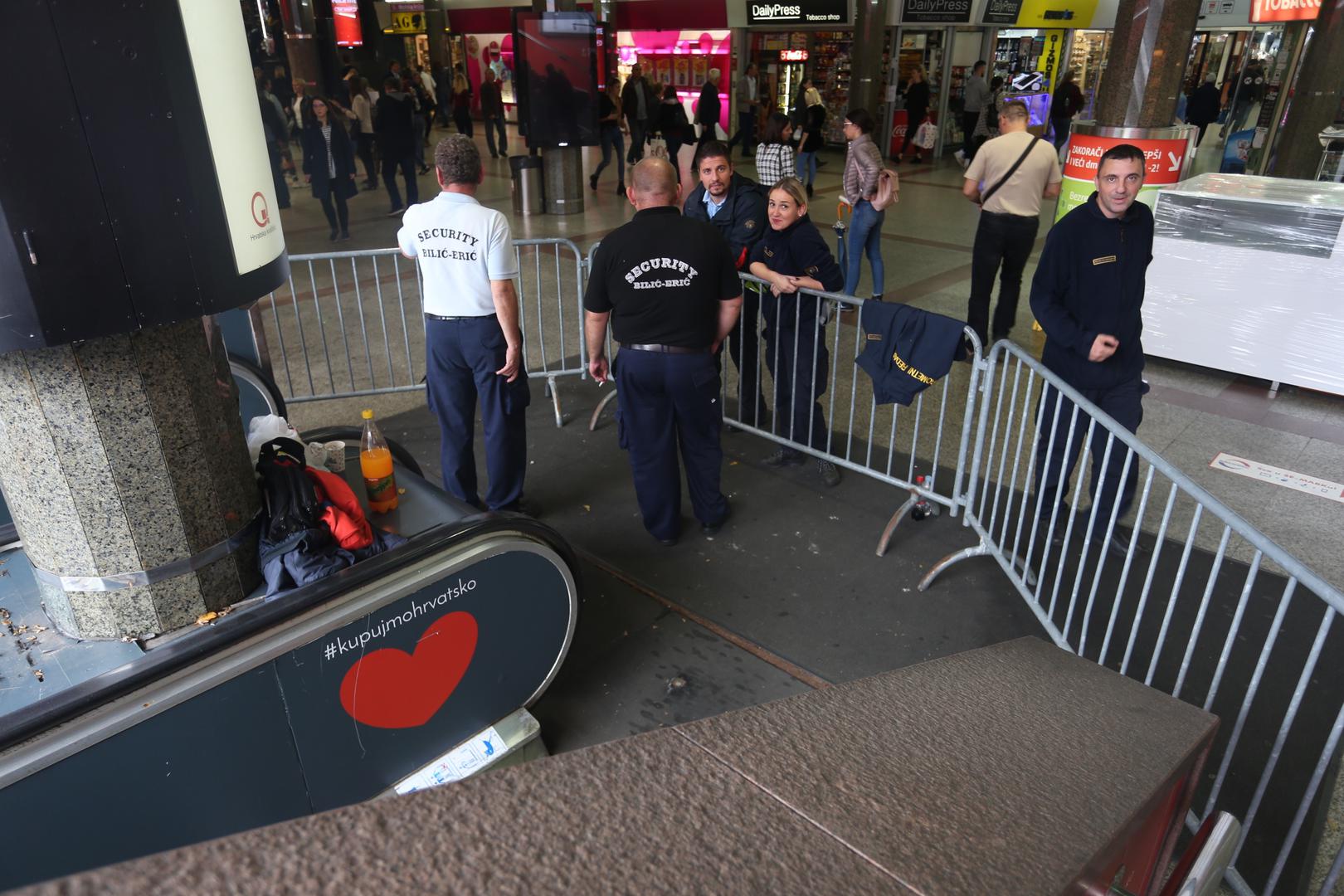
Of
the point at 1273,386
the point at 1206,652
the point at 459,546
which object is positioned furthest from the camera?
the point at 1273,386

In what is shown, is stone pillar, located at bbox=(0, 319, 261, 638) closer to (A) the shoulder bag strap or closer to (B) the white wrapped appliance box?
(A) the shoulder bag strap

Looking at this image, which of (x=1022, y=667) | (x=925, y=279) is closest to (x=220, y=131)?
(x=1022, y=667)

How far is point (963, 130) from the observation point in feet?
63.2

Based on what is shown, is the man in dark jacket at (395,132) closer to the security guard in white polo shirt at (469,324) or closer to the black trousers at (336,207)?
the black trousers at (336,207)

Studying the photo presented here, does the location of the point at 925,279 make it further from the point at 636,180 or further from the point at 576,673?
the point at 576,673

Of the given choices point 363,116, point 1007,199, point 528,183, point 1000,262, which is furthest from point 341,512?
point 363,116

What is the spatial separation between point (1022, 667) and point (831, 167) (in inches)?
703

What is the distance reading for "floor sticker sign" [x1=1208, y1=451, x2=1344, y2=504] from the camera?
5.24 metres

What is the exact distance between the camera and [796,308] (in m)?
5.20

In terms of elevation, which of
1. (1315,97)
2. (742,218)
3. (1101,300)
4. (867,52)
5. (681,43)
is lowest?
(1101,300)

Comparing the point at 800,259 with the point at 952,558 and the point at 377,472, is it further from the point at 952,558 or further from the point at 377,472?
the point at 377,472

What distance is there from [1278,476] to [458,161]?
17.2ft

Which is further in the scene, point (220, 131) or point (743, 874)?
point (220, 131)

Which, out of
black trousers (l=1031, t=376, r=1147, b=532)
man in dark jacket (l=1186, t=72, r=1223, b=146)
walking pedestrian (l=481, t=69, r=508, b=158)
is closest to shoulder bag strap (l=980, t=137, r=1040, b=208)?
black trousers (l=1031, t=376, r=1147, b=532)
